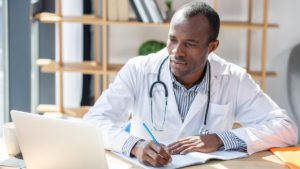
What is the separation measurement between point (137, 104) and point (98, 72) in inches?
50.8

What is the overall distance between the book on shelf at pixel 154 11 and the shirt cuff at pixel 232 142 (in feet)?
5.21

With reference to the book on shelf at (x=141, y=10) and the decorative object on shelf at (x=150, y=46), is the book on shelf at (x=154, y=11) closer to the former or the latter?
the book on shelf at (x=141, y=10)

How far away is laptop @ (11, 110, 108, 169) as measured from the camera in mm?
1304

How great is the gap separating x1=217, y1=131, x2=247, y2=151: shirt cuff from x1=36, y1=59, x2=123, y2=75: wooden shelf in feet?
5.33

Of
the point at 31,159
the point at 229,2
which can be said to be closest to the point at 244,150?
the point at 31,159

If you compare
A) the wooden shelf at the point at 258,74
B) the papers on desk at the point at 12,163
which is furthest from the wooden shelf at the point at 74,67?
the papers on desk at the point at 12,163

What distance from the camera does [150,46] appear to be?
3.27 meters

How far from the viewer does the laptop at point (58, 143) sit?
4.28 feet

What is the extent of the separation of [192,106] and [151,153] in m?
0.44

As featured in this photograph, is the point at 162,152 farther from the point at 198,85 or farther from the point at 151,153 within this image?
the point at 198,85

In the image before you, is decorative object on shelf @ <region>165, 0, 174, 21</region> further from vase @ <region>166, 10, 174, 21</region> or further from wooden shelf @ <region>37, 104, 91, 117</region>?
wooden shelf @ <region>37, 104, 91, 117</region>

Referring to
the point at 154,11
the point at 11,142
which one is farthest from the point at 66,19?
the point at 11,142

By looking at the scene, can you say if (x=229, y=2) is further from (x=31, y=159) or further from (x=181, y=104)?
(x=31, y=159)

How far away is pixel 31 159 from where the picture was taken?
1.41 metres
